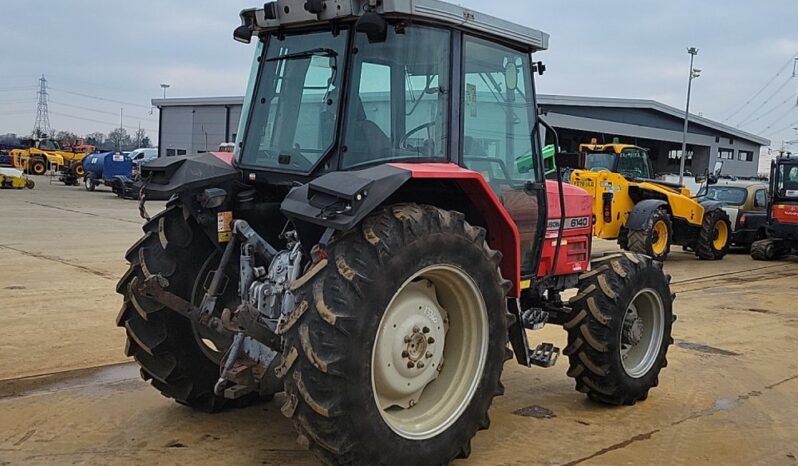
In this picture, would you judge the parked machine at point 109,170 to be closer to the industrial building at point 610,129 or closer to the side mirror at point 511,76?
the industrial building at point 610,129

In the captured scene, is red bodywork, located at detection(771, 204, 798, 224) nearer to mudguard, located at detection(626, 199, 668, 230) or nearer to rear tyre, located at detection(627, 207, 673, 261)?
rear tyre, located at detection(627, 207, 673, 261)

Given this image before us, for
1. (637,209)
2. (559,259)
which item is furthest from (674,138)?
(559,259)

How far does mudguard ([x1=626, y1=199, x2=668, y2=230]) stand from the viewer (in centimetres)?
1452

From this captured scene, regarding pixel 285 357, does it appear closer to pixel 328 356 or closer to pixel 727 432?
pixel 328 356

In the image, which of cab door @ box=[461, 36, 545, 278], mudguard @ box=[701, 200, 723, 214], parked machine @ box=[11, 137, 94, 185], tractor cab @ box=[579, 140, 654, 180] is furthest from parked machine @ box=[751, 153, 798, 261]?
parked machine @ box=[11, 137, 94, 185]

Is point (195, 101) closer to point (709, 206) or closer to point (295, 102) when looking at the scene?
point (709, 206)

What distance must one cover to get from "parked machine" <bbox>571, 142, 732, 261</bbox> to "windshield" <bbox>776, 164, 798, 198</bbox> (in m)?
1.34

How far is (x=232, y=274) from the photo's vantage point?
477cm

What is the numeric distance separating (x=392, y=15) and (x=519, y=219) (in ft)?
5.64

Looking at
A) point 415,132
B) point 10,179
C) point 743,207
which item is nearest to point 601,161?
point 743,207

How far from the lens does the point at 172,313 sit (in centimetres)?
479

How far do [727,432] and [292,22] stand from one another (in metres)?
3.89

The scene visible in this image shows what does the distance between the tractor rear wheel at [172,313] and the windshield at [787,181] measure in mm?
15108

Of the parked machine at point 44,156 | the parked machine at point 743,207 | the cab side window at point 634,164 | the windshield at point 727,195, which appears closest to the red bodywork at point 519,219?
the cab side window at point 634,164
